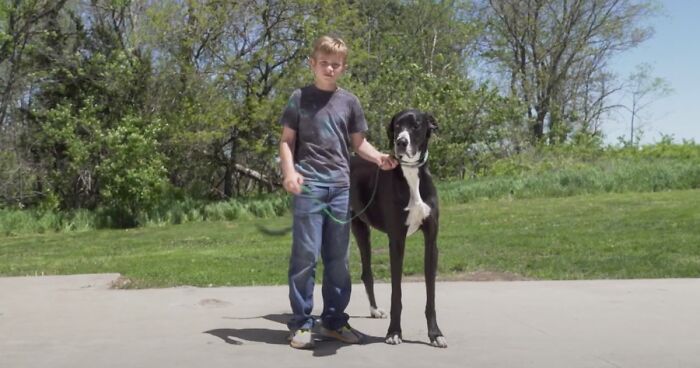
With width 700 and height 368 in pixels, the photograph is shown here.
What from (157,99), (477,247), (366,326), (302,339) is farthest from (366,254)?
(157,99)

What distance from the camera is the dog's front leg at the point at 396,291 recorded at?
490cm

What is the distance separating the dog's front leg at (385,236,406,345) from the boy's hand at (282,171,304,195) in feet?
2.37

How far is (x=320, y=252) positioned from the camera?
16.9 ft

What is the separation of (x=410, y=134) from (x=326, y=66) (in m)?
0.73

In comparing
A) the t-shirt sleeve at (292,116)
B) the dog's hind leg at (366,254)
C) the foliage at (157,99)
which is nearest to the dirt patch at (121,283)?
the dog's hind leg at (366,254)

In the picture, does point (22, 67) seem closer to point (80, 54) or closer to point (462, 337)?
point (80, 54)

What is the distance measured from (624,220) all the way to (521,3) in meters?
33.0

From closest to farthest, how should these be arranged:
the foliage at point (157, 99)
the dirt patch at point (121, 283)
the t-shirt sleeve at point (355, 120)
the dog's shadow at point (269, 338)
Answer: the dog's shadow at point (269, 338)
the t-shirt sleeve at point (355, 120)
the dirt patch at point (121, 283)
the foliage at point (157, 99)

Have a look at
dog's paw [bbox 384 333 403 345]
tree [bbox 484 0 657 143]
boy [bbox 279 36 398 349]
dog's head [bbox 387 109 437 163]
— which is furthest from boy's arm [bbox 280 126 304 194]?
tree [bbox 484 0 657 143]

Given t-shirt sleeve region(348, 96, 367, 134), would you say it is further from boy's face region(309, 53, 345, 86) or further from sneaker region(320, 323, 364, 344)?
sneaker region(320, 323, 364, 344)

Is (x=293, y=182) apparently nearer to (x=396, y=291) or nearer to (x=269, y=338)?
(x=396, y=291)

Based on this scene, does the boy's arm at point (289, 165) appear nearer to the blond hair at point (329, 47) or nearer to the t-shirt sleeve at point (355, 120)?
the t-shirt sleeve at point (355, 120)

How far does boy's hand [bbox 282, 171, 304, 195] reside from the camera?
15.5ft

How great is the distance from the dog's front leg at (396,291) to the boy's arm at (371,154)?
48 cm
